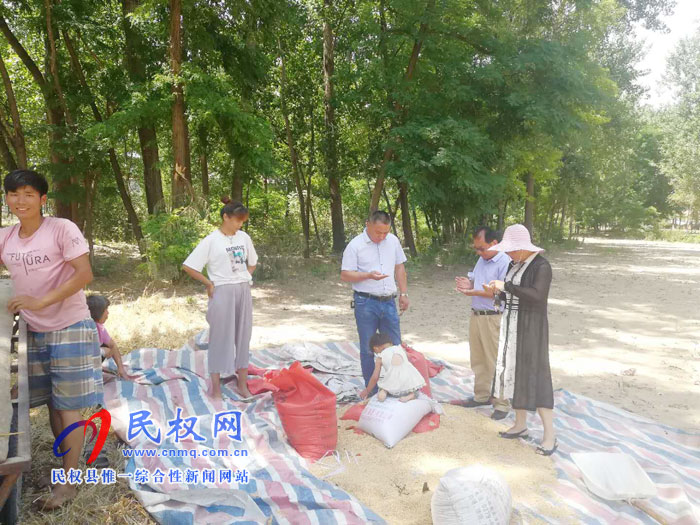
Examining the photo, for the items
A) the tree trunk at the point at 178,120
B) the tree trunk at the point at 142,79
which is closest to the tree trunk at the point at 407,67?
the tree trunk at the point at 178,120

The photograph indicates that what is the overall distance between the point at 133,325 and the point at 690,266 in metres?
16.1

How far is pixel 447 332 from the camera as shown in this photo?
302 inches

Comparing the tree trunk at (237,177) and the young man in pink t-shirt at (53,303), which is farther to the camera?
the tree trunk at (237,177)

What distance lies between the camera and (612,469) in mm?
3260

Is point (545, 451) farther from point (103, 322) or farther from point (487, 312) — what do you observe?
point (103, 322)

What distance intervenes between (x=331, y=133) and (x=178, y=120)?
6.21m

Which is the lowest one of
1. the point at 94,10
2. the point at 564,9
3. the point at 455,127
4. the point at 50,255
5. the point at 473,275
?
the point at 473,275

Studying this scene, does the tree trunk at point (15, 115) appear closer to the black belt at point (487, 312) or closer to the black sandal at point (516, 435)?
the black belt at point (487, 312)

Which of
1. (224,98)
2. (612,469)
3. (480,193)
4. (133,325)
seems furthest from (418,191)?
(612,469)

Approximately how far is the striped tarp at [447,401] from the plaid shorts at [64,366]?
667mm

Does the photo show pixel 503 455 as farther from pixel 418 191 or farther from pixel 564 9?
pixel 564 9

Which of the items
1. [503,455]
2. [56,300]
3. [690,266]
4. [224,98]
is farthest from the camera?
[690,266]

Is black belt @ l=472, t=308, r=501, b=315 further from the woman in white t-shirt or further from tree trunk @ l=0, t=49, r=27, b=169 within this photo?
tree trunk @ l=0, t=49, r=27, b=169

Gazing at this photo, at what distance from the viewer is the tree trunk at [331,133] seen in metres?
15.3
